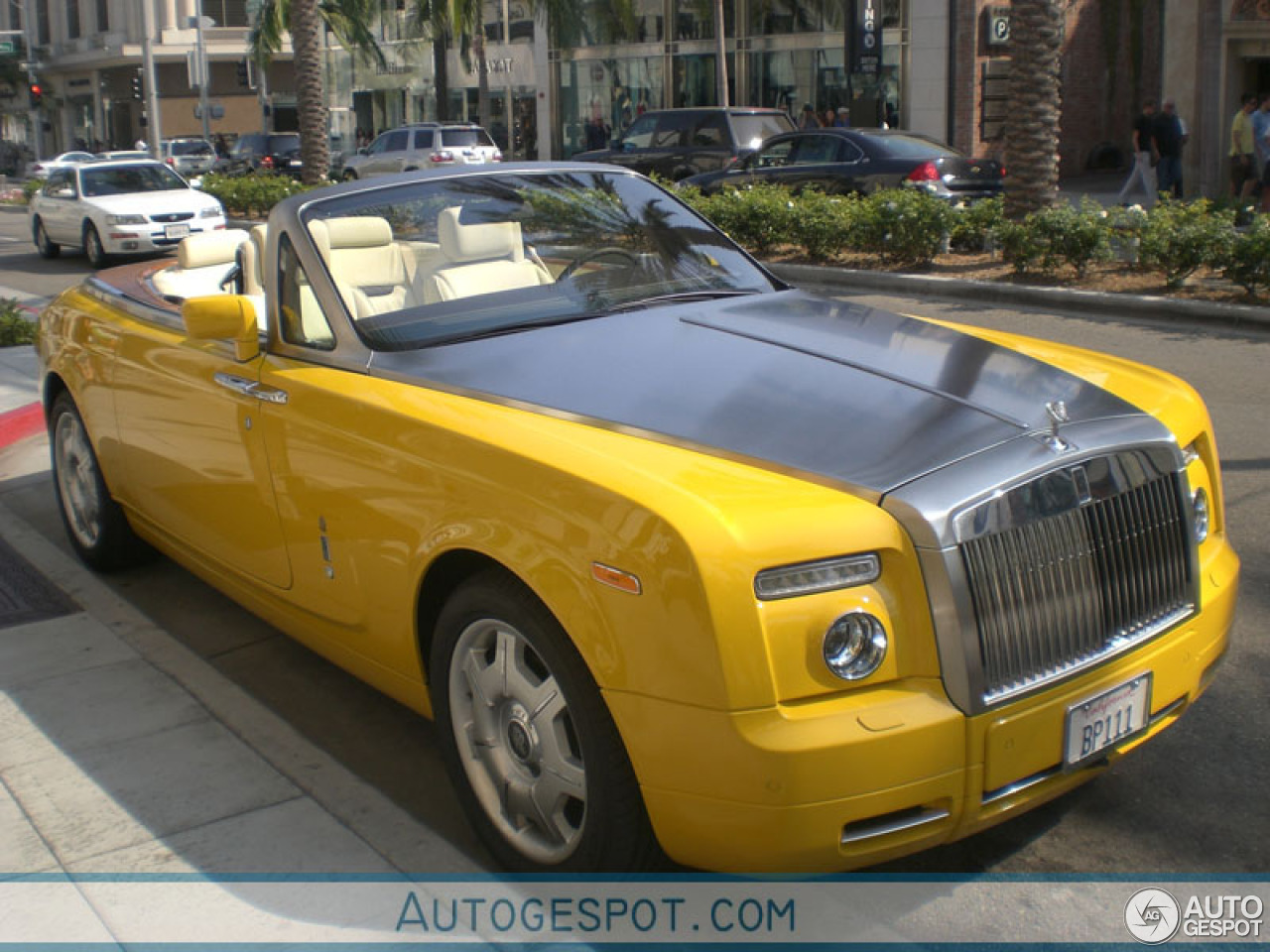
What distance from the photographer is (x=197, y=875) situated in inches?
141

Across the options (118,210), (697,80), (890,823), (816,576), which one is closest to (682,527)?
(816,576)

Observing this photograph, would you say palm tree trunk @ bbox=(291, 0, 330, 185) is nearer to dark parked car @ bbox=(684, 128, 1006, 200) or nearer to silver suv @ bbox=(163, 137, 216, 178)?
dark parked car @ bbox=(684, 128, 1006, 200)

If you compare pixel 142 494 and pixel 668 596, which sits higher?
pixel 668 596

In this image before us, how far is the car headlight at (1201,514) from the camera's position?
12.1 ft

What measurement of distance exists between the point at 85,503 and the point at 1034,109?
40.1 ft

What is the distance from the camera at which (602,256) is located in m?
4.71

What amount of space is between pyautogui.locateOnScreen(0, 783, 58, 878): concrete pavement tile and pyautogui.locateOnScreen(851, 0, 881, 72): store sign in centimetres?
3146

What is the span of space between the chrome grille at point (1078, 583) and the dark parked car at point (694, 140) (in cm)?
2101

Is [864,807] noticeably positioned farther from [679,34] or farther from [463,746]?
[679,34]

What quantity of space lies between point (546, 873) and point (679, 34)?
127ft

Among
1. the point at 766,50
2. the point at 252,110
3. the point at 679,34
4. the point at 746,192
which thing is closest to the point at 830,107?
the point at 766,50

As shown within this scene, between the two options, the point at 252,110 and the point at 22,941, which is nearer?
the point at 22,941

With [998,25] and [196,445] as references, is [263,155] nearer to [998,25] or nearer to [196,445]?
[998,25]

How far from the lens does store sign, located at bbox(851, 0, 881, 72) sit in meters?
32.7
